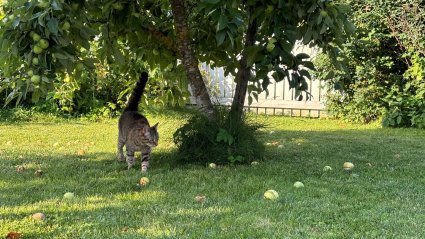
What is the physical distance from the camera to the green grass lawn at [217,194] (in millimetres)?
2637

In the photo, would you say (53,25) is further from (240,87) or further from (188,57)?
(240,87)

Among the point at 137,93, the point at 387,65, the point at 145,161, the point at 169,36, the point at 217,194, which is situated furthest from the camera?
the point at 387,65

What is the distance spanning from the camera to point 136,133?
4715 millimetres

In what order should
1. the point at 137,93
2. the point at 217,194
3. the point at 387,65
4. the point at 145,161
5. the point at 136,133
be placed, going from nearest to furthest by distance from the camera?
the point at 217,194
the point at 145,161
the point at 136,133
the point at 137,93
the point at 387,65

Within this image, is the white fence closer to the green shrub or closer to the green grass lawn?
the green grass lawn

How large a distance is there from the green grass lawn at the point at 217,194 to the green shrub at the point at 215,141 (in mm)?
109

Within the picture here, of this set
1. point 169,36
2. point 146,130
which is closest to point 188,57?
point 169,36

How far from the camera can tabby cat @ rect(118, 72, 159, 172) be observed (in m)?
4.60

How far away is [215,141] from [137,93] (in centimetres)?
120

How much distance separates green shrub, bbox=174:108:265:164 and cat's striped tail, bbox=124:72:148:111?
75 centimetres

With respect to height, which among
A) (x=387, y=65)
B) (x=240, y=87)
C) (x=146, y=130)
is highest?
(x=387, y=65)

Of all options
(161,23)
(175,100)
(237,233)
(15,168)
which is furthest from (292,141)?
(237,233)

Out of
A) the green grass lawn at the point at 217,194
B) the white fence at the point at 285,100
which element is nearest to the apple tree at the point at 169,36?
the green grass lawn at the point at 217,194

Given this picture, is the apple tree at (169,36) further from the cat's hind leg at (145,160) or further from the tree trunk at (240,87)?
the cat's hind leg at (145,160)
